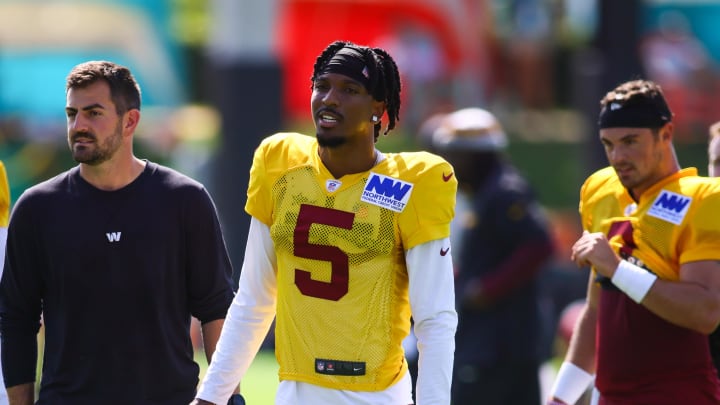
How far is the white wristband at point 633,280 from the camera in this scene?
16.4ft

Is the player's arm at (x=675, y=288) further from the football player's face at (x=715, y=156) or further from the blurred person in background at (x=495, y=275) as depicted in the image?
the blurred person in background at (x=495, y=275)

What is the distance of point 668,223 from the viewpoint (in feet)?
16.8

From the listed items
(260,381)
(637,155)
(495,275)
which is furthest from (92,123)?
(260,381)

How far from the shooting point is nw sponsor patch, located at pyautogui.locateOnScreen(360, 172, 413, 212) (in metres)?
4.64

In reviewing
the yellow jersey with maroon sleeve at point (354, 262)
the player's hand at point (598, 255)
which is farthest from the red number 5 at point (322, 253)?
the player's hand at point (598, 255)

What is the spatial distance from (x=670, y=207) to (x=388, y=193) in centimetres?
112

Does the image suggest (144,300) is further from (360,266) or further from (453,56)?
(453,56)

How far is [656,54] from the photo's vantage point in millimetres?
17203

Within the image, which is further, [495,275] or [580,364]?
[495,275]

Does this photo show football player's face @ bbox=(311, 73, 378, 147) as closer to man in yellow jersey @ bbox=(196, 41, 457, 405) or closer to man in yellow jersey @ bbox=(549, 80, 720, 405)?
man in yellow jersey @ bbox=(196, 41, 457, 405)

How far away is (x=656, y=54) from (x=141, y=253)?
13133mm

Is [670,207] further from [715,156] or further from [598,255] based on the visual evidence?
[715,156]

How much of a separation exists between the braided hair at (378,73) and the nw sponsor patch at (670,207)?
103cm

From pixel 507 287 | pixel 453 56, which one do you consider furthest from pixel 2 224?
pixel 453 56
